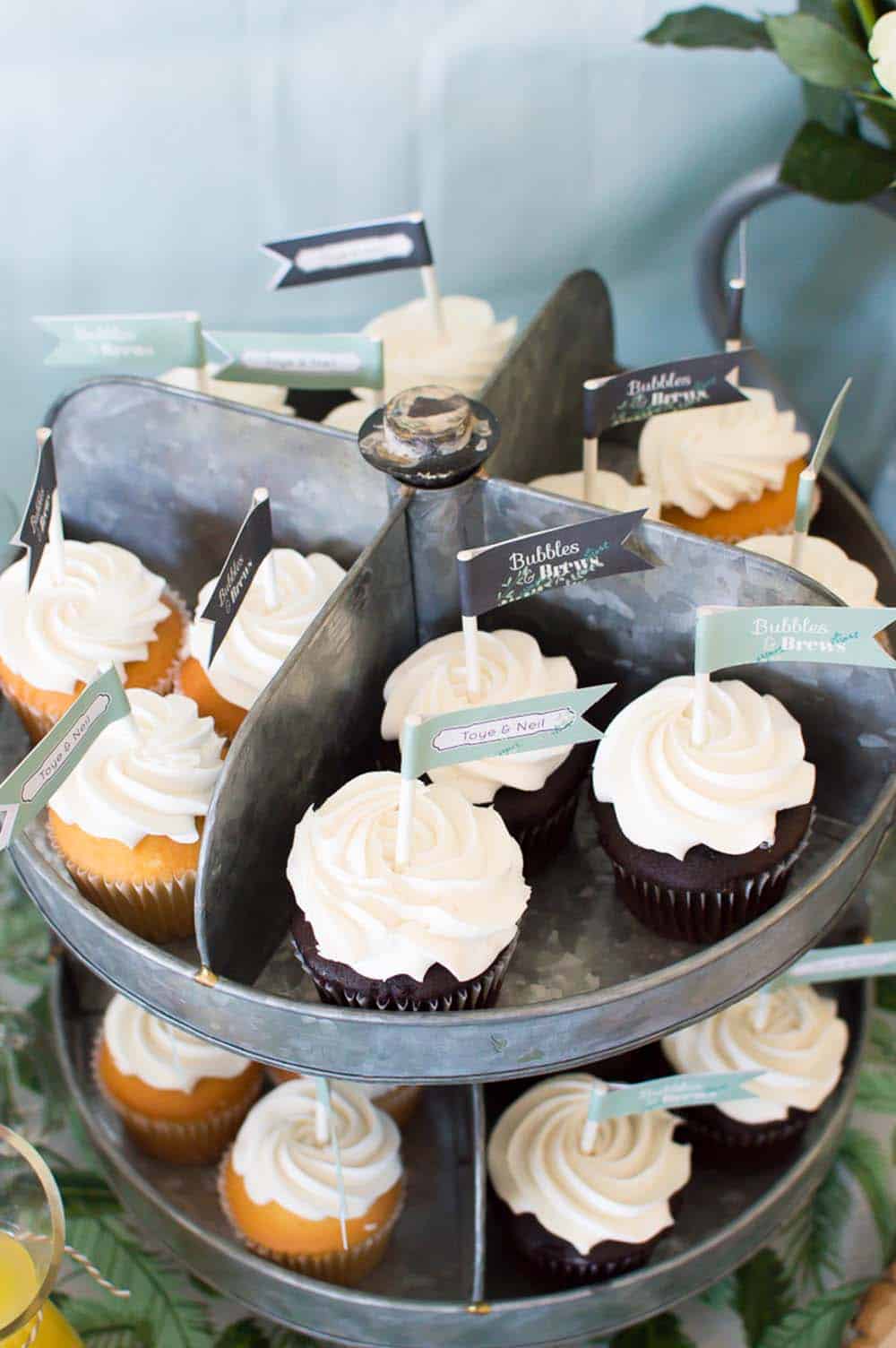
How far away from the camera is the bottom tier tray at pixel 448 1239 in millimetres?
1585

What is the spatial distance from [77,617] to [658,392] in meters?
0.76

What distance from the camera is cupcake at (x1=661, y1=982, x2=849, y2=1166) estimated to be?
181cm

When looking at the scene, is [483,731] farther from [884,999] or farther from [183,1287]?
[884,999]

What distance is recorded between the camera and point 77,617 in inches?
66.6

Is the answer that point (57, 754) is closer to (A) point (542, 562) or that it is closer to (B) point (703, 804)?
(A) point (542, 562)

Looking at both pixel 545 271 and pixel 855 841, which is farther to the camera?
pixel 545 271

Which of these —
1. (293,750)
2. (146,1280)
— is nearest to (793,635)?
(293,750)

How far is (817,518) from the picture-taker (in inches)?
78.2

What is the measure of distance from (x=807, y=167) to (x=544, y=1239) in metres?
1.50

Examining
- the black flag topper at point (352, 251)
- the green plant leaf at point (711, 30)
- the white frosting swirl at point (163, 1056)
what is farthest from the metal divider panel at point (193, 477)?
the green plant leaf at point (711, 30)

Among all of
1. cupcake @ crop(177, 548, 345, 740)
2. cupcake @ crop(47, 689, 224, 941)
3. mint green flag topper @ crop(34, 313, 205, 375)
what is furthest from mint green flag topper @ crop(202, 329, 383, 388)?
cupcake @ crop(47, 689, 224, 941)

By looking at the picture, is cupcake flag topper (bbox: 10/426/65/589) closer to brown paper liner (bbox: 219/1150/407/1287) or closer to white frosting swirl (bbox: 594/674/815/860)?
white frosting swirl (bbox: 594/674/815/860)

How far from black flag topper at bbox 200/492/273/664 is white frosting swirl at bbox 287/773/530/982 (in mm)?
221

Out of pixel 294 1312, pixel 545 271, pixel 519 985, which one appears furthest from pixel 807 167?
pixel 294 1312
